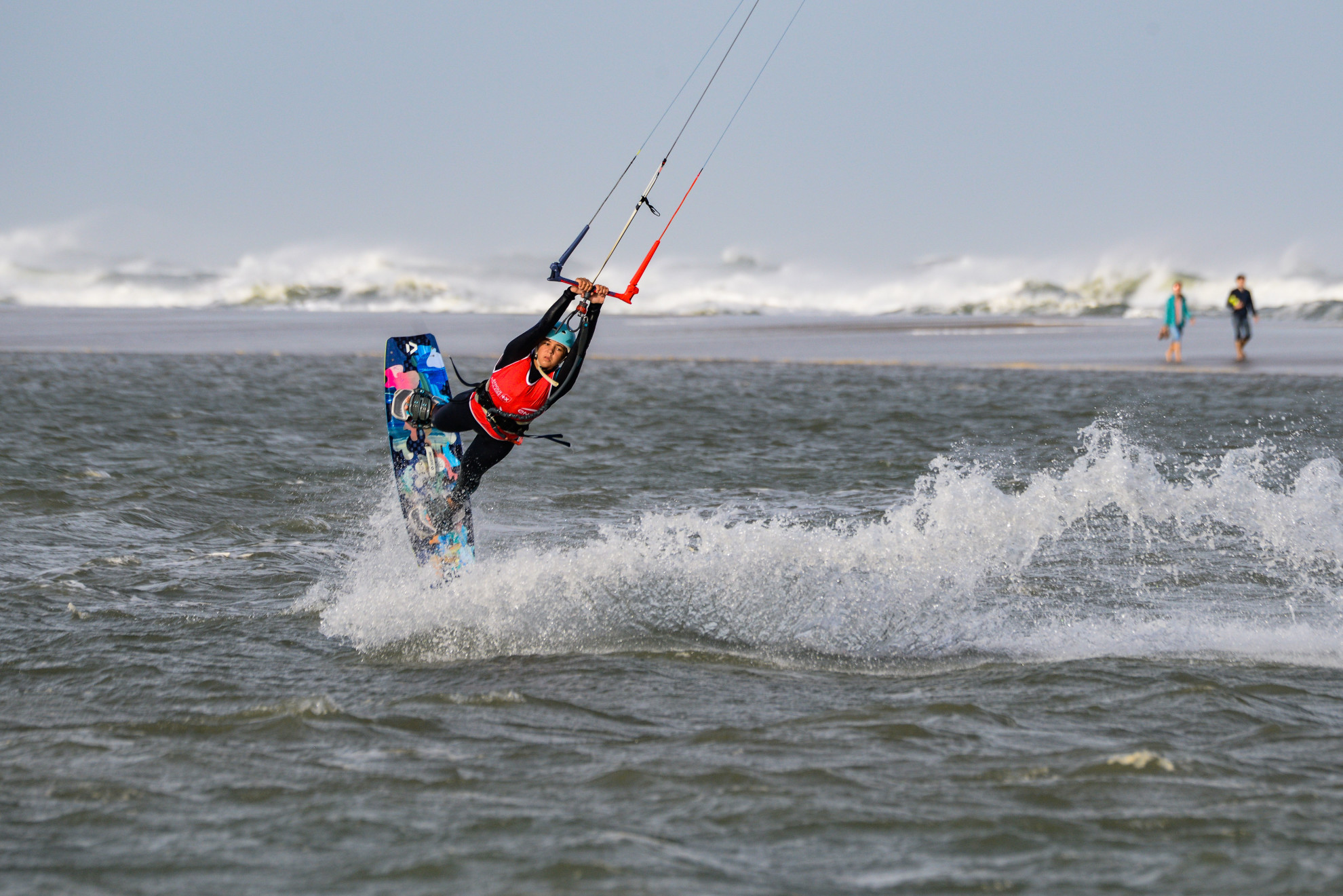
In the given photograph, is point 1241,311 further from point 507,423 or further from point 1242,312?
point 507,423

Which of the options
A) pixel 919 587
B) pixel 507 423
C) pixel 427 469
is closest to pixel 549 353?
pixel 507 423

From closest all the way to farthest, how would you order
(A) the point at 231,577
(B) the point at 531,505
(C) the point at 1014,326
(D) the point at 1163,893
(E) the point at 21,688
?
1. (D) the point at 1163,893
2. (E) the point at 21,688
3. (A) the point at 231,577
4. (B) the point at 531,505
5. (C) the point at 1014,326

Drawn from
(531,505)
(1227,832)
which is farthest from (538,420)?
(1227,832)

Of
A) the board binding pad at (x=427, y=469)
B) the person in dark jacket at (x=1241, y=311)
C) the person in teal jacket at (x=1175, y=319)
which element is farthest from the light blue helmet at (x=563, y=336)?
the person in teal jacket at (x=1175, y=319)

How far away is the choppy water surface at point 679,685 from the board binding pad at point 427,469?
45 cm

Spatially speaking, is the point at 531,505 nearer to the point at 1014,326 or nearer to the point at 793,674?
the point at 793,674

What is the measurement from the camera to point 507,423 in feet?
26.9

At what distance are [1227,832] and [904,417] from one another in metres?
13.9

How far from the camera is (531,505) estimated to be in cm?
1178

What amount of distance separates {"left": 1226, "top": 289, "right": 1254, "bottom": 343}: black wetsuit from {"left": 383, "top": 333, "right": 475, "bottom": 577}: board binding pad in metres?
20.4

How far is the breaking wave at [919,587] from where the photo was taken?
A: 6977 millimetres

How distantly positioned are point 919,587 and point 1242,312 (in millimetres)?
21043

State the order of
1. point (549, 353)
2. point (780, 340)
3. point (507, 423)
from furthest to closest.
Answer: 1. point (780, 340)
2. point (507, 423)
3. point (549, 353)

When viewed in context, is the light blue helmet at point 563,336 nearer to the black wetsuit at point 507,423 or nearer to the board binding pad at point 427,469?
the black wetsuit at point 507,423
